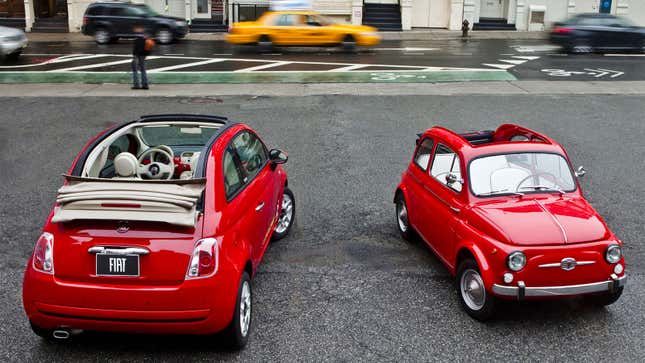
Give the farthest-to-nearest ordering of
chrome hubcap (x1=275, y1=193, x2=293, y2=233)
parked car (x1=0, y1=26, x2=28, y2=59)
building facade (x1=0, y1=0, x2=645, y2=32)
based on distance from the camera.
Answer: building facade (x1=0, y1=0, x2=645, y2=32) → parked car (x1=0, y1=26, x2=28, y2=59) → chrome hubcap (x1=275, y1=193, x2=293, y2=233)

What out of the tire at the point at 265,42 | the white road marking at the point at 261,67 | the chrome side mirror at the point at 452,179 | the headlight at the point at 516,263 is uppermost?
the tire at the point at 265,42

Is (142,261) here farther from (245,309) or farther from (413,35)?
(413,35)

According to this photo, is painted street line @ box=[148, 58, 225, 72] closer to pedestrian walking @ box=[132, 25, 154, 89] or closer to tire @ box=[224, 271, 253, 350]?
pedestrian walking @ box=[132, 25, 154, 89]

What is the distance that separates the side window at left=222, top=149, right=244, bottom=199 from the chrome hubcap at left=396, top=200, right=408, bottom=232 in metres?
2.69

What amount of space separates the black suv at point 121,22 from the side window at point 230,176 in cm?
2548

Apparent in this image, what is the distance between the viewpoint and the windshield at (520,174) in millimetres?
6898

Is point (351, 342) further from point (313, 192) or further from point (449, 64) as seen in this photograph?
point (449, 64)

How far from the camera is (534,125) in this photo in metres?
14.8

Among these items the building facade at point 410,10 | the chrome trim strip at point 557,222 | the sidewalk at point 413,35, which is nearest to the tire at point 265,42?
the sidewalk at point 413,35

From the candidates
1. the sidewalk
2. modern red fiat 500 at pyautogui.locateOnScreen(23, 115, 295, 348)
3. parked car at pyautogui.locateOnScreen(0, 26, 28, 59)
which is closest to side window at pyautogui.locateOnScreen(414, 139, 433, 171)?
modern red fiat 500 at pyautogui.locateOnScreen(23, 115, 295, 348)

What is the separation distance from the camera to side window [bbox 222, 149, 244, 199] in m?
6.04

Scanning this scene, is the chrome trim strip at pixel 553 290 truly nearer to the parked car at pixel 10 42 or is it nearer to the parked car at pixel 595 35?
the parked car at pixel 10 42

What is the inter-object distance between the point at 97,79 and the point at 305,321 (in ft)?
55.4

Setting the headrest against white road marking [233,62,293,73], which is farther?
white road marking [233,62,293,73]
